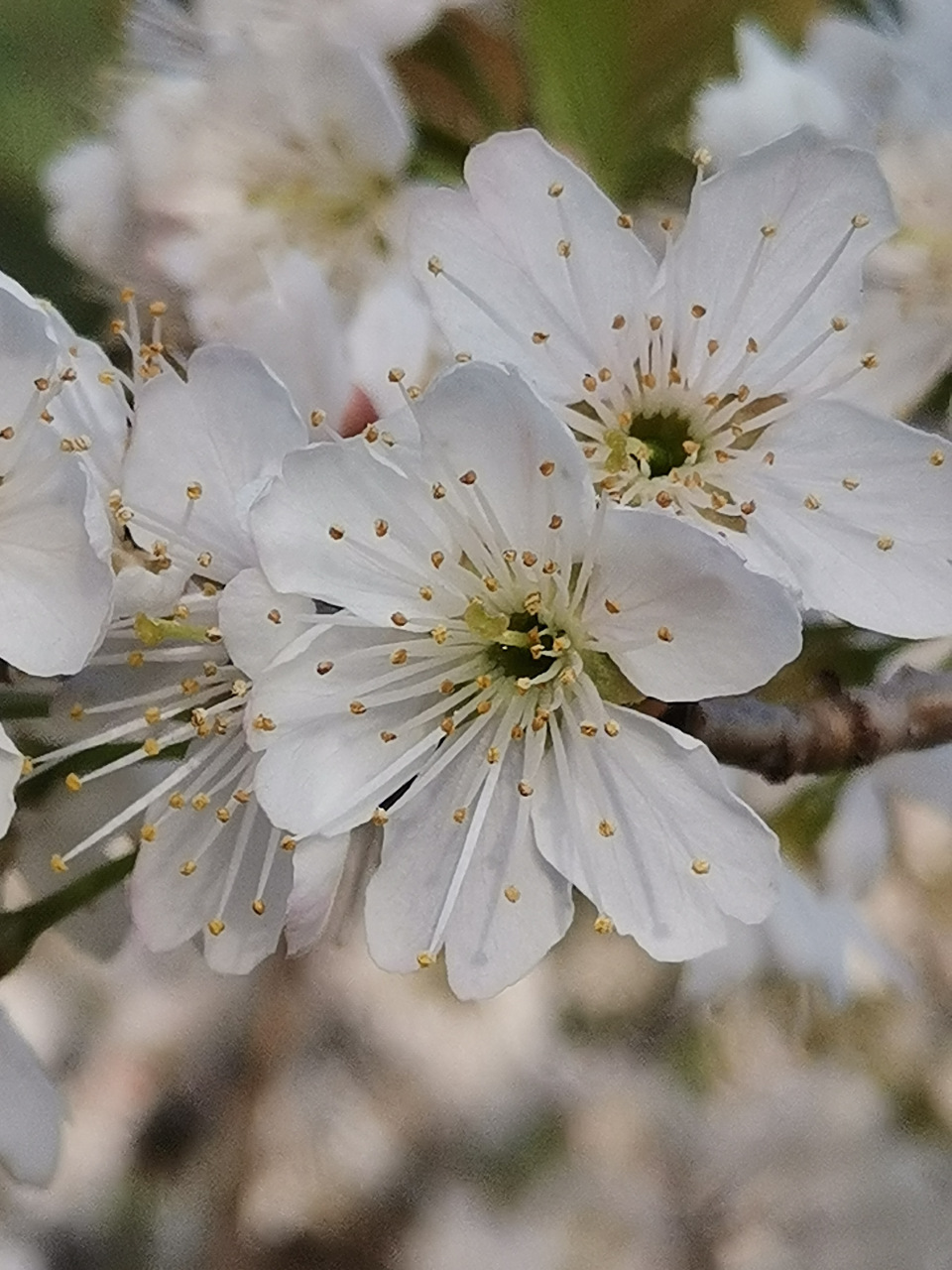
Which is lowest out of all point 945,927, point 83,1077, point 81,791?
point 945,927

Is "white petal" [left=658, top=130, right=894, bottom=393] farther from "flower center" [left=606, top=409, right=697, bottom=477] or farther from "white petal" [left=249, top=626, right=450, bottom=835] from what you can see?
"white petal" [left=249, top=626, right=450, bottom=835]

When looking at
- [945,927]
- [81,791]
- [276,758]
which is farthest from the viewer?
[945,927]

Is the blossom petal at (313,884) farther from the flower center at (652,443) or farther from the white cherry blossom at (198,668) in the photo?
the flower center at (652,443)

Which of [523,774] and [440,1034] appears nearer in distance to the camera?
[523,774]

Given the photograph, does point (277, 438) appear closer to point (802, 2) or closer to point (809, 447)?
point (809, 447)

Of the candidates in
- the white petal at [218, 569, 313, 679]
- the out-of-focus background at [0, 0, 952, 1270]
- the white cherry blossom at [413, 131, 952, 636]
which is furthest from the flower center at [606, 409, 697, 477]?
the out-of-focus background at [0, 0, 952, 1270]

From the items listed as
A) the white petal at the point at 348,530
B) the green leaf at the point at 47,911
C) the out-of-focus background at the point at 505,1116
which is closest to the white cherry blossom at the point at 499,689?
the white petal at the point at 348,530

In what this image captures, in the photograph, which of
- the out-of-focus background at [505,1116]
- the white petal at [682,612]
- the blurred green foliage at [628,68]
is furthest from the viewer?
the out-of-focus background at [505,1116]

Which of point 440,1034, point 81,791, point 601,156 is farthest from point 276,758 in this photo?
point 440,1034
